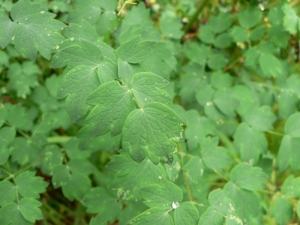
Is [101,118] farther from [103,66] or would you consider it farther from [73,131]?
[73,131]

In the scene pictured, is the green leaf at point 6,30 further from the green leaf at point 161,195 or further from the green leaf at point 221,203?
the green leaf at point 221,203

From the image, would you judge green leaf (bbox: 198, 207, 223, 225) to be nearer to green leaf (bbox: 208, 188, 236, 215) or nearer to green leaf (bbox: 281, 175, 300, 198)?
green leaf (bbox: 208, 188, 236, 215)

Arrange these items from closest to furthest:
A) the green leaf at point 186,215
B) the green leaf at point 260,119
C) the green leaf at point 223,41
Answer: the green leaf at point 186,215
the green leaf at point 260,119
the green leaf at point 223,41

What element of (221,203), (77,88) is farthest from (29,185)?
(221,203)

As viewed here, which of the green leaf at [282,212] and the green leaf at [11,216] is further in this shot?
the green leaf at [282,212]

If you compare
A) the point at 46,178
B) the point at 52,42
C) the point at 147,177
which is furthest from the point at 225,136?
the point at 52,42

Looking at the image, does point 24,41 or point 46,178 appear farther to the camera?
point 46,178

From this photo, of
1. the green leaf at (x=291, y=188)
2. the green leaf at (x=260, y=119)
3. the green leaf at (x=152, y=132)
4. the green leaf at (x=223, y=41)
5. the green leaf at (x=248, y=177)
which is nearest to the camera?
the green leaf at (x=152, y=132)

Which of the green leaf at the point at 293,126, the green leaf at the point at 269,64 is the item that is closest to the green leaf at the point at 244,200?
the green leaf at the point at 293,126
